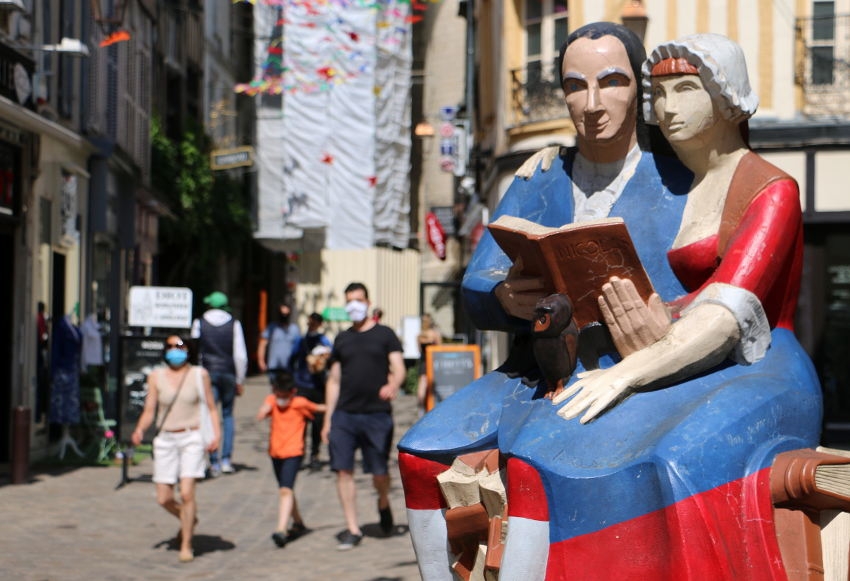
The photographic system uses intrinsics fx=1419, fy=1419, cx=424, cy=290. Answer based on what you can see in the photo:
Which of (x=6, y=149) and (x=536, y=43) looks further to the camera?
(x=536, y=43)

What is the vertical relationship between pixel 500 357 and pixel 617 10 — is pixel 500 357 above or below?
below

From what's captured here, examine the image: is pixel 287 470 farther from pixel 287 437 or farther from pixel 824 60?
pixel 824 60

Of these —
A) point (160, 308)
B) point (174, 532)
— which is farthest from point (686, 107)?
point (160, 308)

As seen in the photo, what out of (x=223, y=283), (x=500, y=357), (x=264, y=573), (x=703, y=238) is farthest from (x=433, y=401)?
(x=223, y=283)

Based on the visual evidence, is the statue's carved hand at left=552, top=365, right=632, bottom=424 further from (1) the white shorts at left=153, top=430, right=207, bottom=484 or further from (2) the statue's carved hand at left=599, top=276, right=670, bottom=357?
(1) the white shorts at left=153, top=430, right=207, bottom=484

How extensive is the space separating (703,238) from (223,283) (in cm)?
3132

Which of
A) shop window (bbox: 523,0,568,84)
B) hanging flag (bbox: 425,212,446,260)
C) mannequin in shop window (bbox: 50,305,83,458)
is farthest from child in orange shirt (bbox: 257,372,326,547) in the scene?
hanging flag (bbox: 425,212,446,260)

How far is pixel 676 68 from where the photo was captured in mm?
4176

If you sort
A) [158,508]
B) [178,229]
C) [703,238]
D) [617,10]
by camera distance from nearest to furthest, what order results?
[703,238], [158,508], [617,10], [178,229]

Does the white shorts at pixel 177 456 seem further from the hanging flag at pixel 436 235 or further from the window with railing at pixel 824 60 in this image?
the hanging flag at pixel 436 235

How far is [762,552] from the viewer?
3.63m

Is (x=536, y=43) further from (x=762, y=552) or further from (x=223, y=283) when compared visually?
(x=223, y=283)

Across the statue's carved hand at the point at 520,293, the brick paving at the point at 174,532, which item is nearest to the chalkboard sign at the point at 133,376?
the brick paving at the point at 174,532

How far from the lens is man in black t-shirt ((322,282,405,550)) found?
1009 cm
